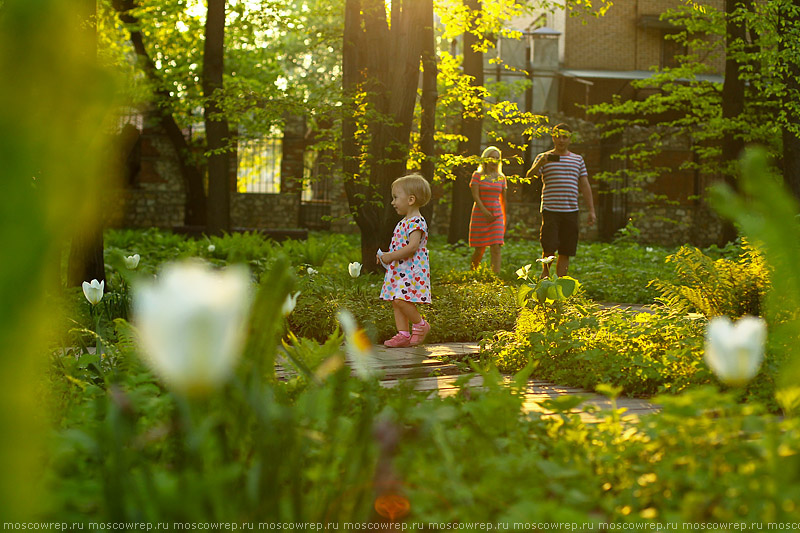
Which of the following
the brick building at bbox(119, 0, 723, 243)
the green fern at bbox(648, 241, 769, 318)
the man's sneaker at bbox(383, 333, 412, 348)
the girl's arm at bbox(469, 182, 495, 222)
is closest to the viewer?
the green fern at bbox(648, 241, 769, 318)

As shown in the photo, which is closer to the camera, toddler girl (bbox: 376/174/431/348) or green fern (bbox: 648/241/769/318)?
green fern (bbox: 648/241/769/318)

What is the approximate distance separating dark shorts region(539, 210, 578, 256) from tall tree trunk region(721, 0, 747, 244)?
25.5 ft

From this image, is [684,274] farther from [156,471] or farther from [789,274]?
[156,471]

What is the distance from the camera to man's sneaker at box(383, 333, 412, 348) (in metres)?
6.12

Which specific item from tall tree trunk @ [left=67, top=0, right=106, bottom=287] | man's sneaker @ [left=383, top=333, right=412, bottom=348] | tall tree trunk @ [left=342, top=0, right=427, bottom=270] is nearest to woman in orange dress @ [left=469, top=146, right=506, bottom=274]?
tall tree trunk @ [left=342, top=0, right=427, bottom=270]

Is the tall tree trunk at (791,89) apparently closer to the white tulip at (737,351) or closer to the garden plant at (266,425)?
the garden plant at (266,425)

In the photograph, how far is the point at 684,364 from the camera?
3924mm

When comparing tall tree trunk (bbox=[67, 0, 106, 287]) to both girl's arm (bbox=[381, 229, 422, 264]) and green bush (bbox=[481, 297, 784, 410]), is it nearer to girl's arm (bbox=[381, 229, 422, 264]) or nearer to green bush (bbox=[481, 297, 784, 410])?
girl's arm (bbox=[381, 229, 422, 264])

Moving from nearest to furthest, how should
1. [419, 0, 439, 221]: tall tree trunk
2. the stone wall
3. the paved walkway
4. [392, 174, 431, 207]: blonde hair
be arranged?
the paved walkway
[392, 174, 431, 207]: blonde hair
[419, 0, 439, 221]: tall tree trunk
the stone wall

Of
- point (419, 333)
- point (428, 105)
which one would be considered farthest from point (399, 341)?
point (428, 105)

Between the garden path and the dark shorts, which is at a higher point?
the dark shorts

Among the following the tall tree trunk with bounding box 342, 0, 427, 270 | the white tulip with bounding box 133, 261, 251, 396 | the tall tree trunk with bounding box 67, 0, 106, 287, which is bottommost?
the tall tree trunk with bounding box 67, 0, 106, 287

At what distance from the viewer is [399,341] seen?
20.2 ft

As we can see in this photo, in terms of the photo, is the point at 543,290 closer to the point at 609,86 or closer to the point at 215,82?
the point at 215,82
